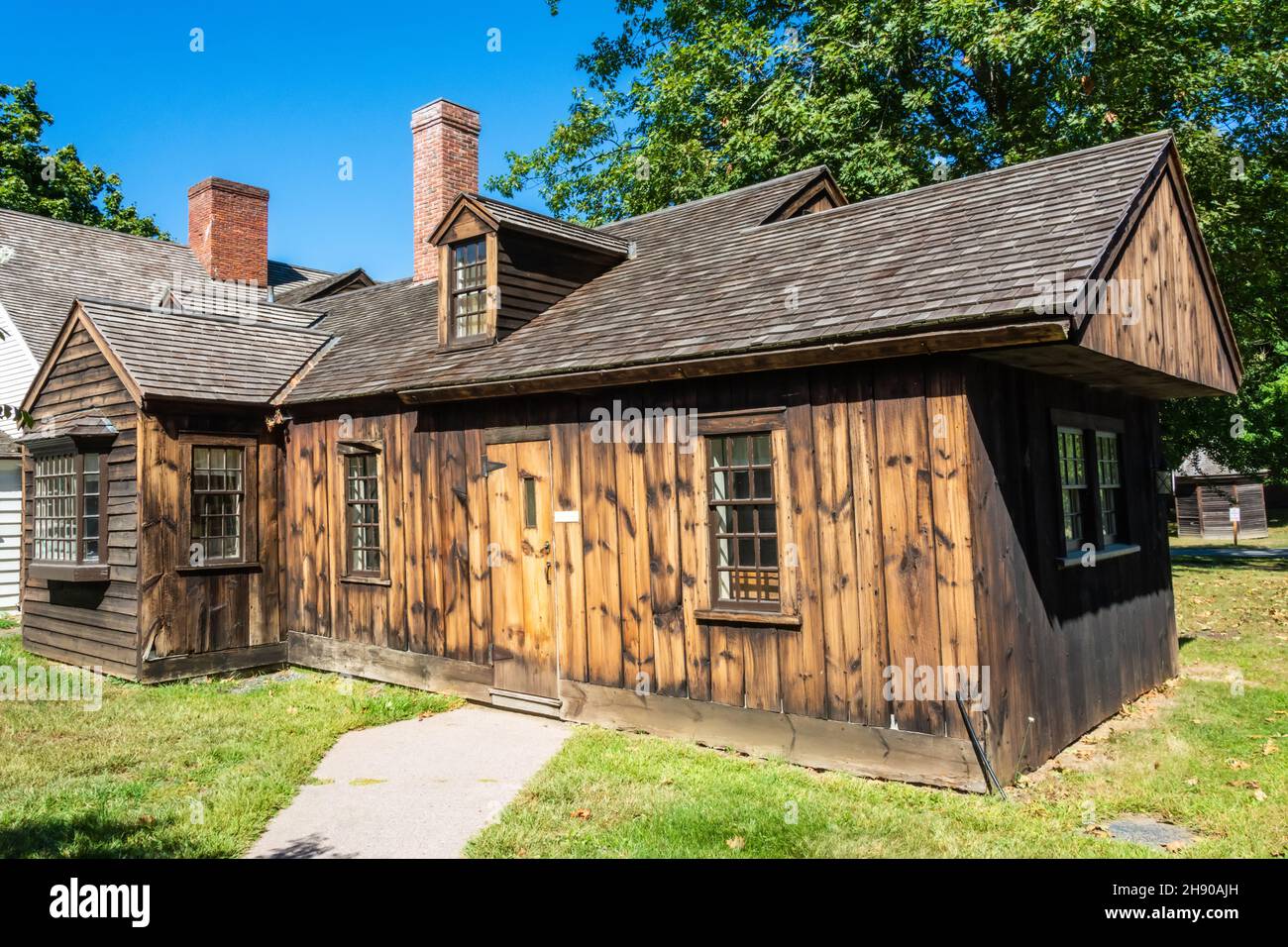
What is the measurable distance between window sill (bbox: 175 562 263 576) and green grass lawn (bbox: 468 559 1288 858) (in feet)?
20.8

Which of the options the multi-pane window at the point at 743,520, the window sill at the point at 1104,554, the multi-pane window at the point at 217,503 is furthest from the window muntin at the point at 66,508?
the window sill at the point at 1104,554

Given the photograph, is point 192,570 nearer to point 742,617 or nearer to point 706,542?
point 706,542

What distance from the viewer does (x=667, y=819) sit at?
6.14 metres

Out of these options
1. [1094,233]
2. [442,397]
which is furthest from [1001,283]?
[442,397]

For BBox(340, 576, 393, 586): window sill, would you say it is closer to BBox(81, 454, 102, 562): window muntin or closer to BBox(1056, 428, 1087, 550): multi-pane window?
BBox(81, 454, 102, 562): window muntin

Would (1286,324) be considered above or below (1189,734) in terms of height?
above

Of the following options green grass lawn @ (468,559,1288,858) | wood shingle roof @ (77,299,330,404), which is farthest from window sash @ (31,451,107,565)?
green grass lawn @ (468,559,1288,858)

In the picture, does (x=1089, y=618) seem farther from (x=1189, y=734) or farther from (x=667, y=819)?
(x=667, y=819)

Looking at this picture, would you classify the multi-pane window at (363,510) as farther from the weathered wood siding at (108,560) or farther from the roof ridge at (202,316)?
the roof ridge at (202,316)

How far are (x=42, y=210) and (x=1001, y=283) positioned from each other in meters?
39.3

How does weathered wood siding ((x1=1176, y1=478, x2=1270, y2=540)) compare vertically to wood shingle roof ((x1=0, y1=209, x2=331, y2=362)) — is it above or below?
below

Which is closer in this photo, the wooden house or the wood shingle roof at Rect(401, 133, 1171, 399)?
the wooden house

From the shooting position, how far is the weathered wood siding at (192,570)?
11.8m

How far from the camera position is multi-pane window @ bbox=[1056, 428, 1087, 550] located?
870cm
